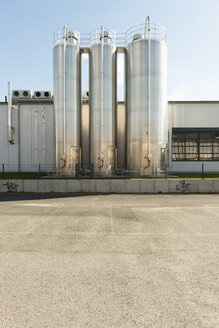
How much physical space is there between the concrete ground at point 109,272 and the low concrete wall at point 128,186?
568cm

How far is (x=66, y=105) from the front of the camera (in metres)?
15.4

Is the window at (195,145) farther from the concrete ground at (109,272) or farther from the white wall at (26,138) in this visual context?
the concrete ground at (109,272)

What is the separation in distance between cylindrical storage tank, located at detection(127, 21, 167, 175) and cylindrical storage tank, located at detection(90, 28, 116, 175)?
1.81 metres

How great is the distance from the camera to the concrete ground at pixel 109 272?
252cm

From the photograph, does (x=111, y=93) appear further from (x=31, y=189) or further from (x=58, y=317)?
(x=58, y=317)

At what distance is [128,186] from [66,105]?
28.9 ft

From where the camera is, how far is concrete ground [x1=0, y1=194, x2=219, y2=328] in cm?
252

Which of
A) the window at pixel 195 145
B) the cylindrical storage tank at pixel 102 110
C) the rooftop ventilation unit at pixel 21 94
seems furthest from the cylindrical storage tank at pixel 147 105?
the rooftop ventilation unit at pixel 21 94

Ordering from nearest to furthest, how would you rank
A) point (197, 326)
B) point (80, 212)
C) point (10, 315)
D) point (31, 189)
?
point (197, 326)
point (10, 315)
point (80, 212)
point (31, 189)

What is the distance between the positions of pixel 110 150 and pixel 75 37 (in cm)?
1077

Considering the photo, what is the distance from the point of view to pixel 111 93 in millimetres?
15586

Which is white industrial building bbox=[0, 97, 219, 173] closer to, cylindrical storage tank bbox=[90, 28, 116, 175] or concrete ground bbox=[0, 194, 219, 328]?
cylindrical storage tank bbox=[90, 28, 116, 175]

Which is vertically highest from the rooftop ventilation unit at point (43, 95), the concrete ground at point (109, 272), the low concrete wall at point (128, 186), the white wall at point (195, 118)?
the rooftop ventilation unit at point (43, 95)

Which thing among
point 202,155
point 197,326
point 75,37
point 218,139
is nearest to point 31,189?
point 197,326
